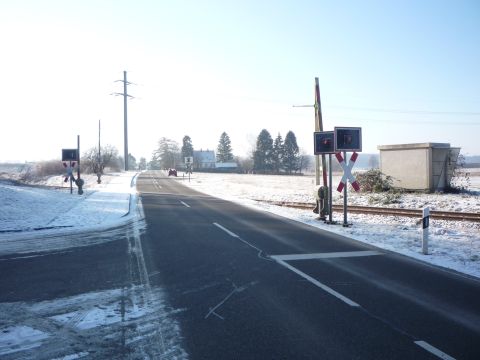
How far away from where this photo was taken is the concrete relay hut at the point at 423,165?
24031mm

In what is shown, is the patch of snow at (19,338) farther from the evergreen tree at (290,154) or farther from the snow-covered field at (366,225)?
the evergreen tree at (290,154)

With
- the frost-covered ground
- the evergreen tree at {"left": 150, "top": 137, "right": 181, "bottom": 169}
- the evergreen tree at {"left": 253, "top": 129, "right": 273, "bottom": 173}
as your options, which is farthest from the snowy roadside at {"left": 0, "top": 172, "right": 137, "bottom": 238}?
the evergreen tree at {"left": 150, "top": 137, "right": 181, "bottom": 169}

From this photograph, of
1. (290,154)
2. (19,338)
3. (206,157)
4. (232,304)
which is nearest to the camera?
(19,338)

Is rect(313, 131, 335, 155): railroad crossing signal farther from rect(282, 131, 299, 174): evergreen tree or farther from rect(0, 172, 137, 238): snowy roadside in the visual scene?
rect(282, 131, 299, 174): evergreen tree

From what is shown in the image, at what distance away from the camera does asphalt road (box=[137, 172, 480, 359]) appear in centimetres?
454

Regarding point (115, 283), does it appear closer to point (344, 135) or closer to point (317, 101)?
point (344, 135)

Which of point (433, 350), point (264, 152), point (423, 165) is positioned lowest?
point (433, 350)

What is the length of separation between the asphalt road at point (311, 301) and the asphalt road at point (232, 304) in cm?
2

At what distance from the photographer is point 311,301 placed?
6012mm

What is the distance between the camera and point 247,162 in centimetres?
10962

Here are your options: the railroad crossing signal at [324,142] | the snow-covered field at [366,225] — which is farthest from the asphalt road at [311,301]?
the railroad crossing signal at [324,142]

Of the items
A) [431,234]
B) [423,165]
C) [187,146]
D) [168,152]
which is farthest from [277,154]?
[431,234]

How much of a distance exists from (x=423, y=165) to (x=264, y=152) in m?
73.8

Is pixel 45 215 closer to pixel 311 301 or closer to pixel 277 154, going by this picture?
pixel 311 301
